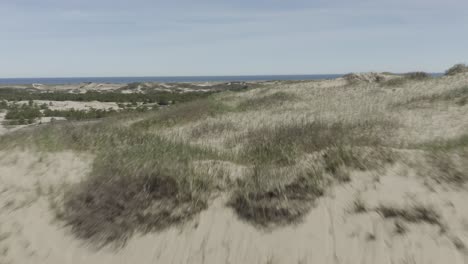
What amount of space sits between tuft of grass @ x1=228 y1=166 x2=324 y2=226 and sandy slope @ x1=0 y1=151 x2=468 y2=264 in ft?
0.51

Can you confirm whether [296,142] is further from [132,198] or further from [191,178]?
[132,198]

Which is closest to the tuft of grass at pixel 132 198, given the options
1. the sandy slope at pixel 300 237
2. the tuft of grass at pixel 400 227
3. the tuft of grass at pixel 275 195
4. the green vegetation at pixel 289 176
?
the sandy slope at pixel 300 237

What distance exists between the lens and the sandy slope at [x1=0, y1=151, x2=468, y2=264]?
4.53 m

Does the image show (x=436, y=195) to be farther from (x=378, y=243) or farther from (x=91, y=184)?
(x=91, y=184)

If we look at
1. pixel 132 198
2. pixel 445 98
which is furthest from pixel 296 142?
pixel 445 98

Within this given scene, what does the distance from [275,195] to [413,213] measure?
6.46 ft

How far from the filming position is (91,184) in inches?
248

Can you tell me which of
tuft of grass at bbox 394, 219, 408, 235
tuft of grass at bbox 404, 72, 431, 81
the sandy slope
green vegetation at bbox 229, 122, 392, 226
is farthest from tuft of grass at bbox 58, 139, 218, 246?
tuft of grass at bbox 404, 72, 431, 81

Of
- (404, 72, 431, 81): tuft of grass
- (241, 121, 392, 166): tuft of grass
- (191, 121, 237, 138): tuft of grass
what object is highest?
(404, 72, 431, 81): tuft of grass

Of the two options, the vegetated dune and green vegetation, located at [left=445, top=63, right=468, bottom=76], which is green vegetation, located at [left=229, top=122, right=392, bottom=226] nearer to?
the vegetated dune

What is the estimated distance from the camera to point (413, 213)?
4.92 meters

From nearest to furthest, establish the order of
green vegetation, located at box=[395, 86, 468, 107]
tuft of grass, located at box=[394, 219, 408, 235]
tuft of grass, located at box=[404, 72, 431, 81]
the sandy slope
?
the sandy slope → tuft of grass, located at box=[394, 219, 408, 235] → green vegetation, located at box=[395, 86, 468, 107] → tuft of grass, located at box=[404, 72, 431, 81]

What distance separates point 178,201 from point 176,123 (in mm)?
11495

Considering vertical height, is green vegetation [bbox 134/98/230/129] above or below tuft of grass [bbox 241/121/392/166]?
below
